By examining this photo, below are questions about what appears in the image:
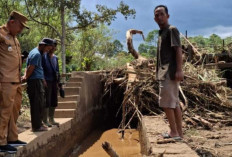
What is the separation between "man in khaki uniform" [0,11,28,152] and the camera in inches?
149

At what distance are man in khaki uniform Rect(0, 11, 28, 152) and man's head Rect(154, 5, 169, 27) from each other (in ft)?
6.01

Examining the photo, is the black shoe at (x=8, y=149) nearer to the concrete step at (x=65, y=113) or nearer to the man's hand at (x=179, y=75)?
the man's hand at (x=179, y=75)

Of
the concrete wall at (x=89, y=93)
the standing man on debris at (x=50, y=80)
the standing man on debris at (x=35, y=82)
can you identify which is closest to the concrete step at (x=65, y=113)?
the concrete wall at (x=89, y=93)

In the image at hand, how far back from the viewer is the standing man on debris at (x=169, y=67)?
13.6ft

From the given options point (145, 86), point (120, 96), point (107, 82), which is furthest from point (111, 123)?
point (145, 86)

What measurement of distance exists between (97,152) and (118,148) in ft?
1.91

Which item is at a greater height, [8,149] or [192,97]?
[192,97]

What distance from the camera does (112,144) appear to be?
807cm

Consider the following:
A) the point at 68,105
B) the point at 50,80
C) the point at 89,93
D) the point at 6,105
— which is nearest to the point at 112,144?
the point at 68,105

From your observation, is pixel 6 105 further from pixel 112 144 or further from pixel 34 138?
pixel 112 144

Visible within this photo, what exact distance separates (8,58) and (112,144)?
4850 millimetres

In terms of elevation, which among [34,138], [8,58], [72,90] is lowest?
[34,138]

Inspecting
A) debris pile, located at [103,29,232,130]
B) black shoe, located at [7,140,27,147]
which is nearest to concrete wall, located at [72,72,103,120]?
debris pile, located at [103,29,232,130]

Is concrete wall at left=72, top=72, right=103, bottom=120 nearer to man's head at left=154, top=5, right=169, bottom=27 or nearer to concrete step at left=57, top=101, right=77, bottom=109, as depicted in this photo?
concrete step at left=57, top=101, right=77, bottom=109
